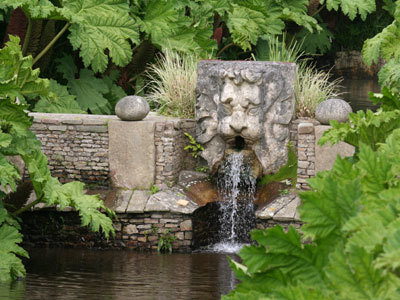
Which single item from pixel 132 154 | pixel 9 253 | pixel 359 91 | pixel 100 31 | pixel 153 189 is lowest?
pixel 9 253

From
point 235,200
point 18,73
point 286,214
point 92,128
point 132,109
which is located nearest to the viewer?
point 18,73

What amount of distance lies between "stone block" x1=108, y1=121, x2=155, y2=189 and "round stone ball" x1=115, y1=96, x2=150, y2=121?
2.8 inches

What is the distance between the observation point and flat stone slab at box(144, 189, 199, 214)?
9758 millimetres

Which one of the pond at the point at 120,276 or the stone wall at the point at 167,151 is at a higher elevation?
the stone wall at the point at 167,151

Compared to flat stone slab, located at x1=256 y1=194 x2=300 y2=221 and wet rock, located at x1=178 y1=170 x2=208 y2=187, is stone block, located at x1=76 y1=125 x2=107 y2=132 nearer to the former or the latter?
wet rock, located at x1=178 y1=170 x2=208 y2=187

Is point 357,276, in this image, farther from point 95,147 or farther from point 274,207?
point 95,147

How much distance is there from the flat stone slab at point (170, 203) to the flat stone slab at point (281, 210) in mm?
770

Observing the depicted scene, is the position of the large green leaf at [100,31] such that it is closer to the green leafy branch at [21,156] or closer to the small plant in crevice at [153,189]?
the small plant in crevice at [153,189]

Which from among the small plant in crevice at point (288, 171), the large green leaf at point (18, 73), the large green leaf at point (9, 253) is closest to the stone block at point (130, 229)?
the small plant in crevice at point (288, 171)

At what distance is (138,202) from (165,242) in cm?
53

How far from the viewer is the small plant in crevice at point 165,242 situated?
32.0 feet

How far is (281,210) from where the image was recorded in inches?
380

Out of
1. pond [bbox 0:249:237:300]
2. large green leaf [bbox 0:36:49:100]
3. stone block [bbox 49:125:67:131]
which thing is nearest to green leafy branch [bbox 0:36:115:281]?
large green leaf [bbox 0:36:49:100]

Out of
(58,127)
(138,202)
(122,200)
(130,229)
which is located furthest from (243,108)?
(58,127)
